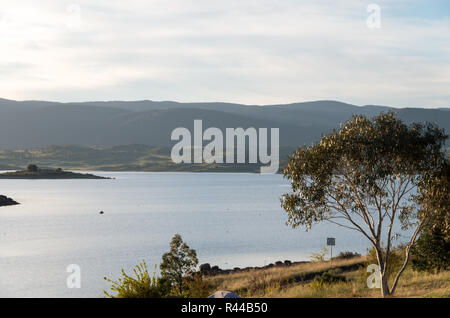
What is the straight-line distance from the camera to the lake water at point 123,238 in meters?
53.1

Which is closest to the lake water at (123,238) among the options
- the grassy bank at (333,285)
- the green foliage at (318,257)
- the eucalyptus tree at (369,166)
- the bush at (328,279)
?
the green foliage at (318,257)

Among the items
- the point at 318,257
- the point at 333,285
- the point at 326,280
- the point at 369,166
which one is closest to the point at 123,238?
the point at 318,257

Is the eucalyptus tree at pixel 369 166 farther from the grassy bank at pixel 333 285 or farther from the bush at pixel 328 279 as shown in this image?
the bush at pixel 328 279

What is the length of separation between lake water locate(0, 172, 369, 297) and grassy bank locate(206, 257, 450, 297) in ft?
42.2

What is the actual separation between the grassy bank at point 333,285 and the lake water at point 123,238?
1288 centimetres

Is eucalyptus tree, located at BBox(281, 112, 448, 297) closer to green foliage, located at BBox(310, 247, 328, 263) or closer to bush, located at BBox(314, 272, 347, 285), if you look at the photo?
bush, located at BBox(314, 272, 347, 285)

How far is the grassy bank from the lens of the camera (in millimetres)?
27547

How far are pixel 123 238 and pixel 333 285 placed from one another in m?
51.9

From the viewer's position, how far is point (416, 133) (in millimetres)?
24953

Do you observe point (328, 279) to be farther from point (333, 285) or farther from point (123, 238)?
point (123, 238)

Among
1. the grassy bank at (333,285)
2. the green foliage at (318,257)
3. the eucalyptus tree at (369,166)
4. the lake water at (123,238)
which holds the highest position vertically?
the eucalyptus tree at (369,166)

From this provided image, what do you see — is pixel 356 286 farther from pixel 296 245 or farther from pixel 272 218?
pixel 272 218

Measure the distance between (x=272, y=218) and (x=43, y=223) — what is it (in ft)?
135
